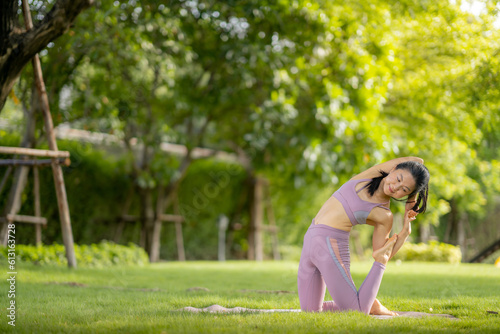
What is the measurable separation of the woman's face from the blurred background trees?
3.82m

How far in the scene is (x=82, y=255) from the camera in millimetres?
9273

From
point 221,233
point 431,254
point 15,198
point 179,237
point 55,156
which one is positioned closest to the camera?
point 55,156

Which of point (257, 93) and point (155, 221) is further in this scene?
point (155, 221)

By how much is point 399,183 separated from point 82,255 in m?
6.99

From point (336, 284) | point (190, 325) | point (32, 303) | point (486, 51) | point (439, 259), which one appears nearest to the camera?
point (190, 325)

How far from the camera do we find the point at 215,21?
10.7 m

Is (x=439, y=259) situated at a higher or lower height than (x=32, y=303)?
lower

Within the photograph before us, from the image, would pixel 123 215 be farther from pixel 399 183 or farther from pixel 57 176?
pixel 399 183

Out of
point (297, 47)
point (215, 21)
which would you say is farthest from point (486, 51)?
point (215, 21)

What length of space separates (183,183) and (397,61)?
22.5 feet

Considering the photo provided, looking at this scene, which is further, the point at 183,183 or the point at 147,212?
the point at 183,183

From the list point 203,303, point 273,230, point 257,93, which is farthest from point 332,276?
point 273,230

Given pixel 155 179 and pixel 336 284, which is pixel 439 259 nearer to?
pixel 155 179

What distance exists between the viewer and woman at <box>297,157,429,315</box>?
3916 millimetres
